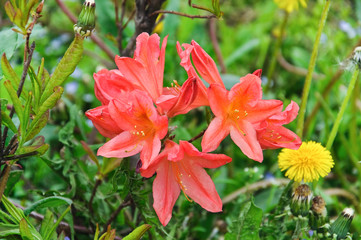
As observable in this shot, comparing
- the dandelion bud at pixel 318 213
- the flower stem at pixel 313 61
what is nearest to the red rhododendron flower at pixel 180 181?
the dandelion bud at pixel 318 213

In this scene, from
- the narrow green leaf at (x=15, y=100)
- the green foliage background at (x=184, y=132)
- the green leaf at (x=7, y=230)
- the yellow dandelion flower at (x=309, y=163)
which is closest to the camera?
the narrow green leaf at (x=15, y=100)

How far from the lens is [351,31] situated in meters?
2.32

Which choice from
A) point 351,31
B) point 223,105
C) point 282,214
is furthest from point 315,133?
point 223,105

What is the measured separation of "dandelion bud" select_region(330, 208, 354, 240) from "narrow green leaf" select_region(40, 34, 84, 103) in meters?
0.56

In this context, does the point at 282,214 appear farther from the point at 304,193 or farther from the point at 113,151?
the point at 113,151

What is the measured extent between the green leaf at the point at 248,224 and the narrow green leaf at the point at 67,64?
0.46 meters

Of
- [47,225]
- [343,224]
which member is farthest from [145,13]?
[343,224]

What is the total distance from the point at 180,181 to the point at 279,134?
204 mm

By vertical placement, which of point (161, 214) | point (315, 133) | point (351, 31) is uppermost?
point (161, 214)

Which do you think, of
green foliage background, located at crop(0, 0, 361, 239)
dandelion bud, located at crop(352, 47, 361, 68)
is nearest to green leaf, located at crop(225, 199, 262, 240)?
green foliage background, located at crop(0, 0, 361, 239)

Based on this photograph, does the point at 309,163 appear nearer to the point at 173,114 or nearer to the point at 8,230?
the point at 173,114

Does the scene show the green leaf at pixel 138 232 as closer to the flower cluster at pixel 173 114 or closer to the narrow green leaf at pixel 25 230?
the flower cluster at pixel 173 114

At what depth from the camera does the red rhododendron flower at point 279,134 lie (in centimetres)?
84

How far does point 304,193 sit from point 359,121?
99cm
